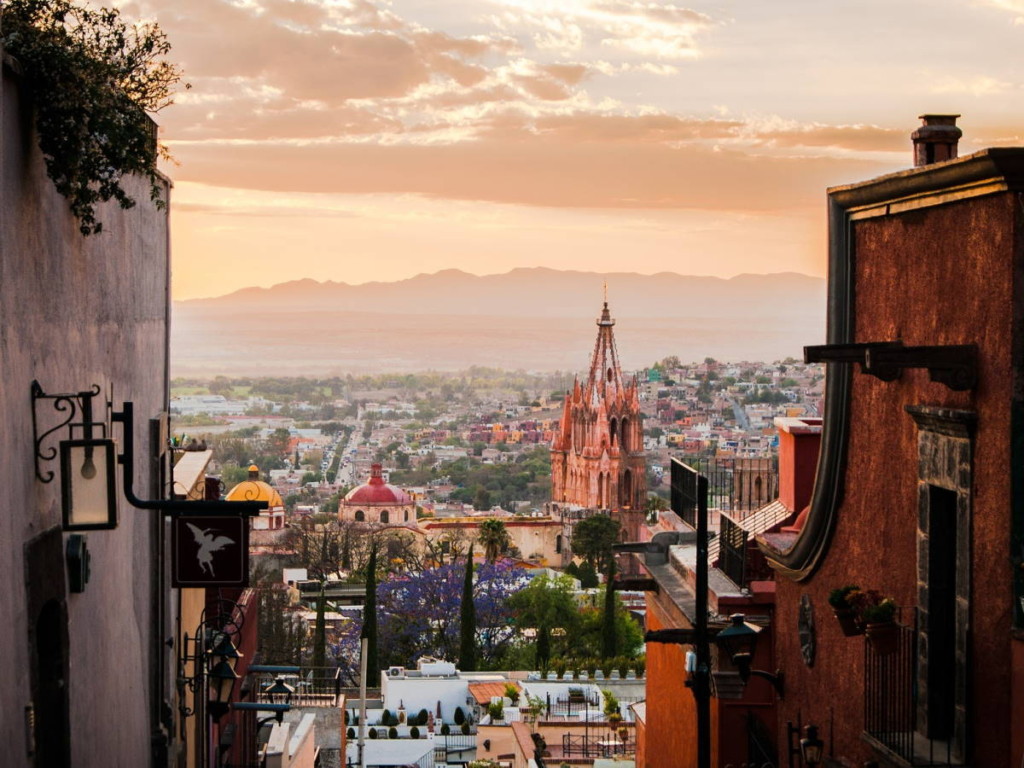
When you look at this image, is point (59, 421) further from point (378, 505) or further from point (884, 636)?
point (378, 505)

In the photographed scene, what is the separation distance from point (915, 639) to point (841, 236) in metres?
2.14

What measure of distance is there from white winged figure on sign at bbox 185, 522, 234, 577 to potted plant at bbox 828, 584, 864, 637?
2.91 meters

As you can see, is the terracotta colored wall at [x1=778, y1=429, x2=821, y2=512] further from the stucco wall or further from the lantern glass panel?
the lantern glass panel

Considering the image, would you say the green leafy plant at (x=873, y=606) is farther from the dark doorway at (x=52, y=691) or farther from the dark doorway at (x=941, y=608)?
the dark doorway at (x=52, y=691)

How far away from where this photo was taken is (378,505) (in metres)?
123

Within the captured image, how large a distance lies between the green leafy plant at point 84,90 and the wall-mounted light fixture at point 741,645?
13.2 ft

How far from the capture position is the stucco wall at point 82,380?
553 centimetres

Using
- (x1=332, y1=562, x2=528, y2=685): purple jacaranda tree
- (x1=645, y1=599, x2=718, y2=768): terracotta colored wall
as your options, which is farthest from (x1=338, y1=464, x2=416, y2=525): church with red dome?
(x1=645, y1=599, x2=718, y2=768): terracotta colored wall

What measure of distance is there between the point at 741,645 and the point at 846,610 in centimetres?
205

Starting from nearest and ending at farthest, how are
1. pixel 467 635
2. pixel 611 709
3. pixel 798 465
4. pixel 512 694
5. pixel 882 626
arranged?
pixel 882 626
pixel 798 465
pixel 611 709
pixel 512 694
pixel 467 635

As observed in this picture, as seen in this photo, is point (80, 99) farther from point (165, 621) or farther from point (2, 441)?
point (165, 621)

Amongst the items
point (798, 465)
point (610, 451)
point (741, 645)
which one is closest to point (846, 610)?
point (741, 645)

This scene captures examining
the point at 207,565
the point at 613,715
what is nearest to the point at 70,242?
the point at 207,565

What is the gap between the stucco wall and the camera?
553cm
